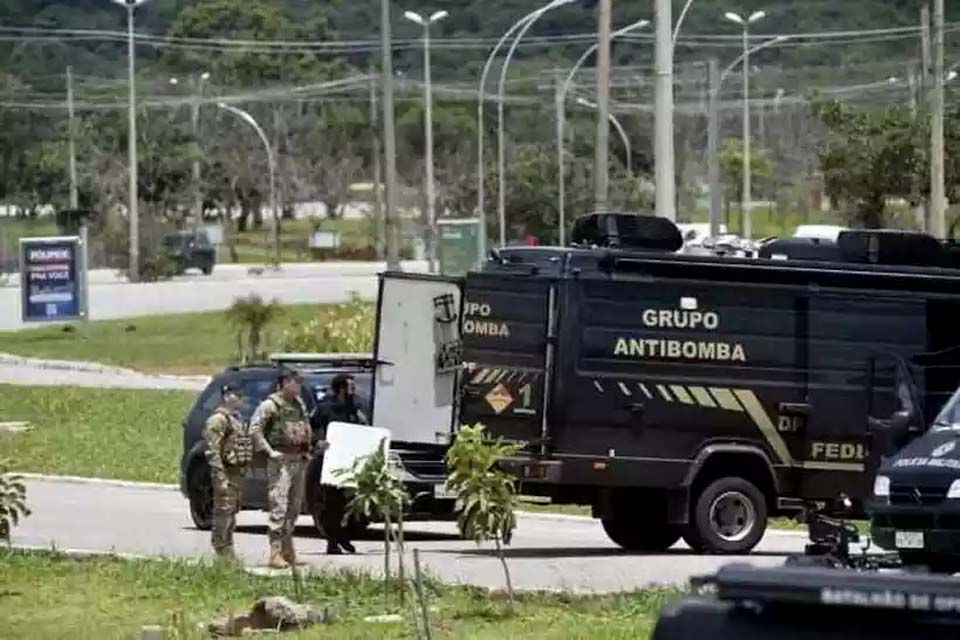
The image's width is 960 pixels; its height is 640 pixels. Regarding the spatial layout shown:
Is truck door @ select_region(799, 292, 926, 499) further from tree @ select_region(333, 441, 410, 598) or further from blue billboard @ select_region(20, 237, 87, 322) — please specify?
blue billboard @ select_region(20, 237, 87, 322)

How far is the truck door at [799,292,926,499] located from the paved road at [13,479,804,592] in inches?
38.8

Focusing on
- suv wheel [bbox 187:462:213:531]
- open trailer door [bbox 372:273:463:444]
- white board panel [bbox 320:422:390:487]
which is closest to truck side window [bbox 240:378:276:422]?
suv wheel [bbox 187:462:213:531]

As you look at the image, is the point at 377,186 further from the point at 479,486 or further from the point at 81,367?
the point at 479,486

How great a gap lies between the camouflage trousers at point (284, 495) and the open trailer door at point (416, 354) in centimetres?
277

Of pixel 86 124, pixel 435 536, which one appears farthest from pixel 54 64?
pixel 435 536

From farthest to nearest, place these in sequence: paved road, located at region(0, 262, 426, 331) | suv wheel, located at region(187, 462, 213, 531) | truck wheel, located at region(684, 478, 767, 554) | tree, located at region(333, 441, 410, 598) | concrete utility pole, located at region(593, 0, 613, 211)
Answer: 1. paved road, located at region(0, 262, 426, 331)
2. concrete utility pole, located at region(593, 0, 613, 211)
3. suv wheel, located at region(187, 462, 213, 531)
4. truck wheel, located at region(684, 478, 767, 554)
5. tree, located at region(333, 441, 410, 598)

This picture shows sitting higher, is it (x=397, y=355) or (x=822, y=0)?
(x=822, y=0)

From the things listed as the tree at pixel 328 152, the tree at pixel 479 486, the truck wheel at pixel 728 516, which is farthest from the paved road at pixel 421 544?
the tree at pixel 328 152

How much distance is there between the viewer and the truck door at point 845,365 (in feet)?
63.8

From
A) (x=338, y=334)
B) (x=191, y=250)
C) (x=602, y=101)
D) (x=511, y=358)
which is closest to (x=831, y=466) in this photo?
(x=511, y=358)

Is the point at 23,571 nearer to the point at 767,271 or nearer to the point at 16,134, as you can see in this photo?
the point at 767,271

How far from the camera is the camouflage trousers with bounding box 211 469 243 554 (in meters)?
18.1

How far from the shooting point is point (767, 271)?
19500 mm

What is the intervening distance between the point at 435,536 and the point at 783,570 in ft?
58.6
